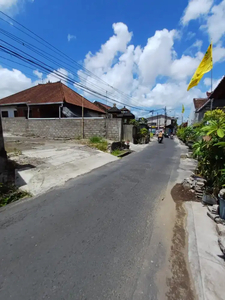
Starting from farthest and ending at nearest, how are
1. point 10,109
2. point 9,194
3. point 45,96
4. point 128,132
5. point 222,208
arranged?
point 10,109, point 45,96, point 128,132, point 9,194, point 222,208

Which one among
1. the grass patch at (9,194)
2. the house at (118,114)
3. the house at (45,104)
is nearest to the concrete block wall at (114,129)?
the house at (45,104)

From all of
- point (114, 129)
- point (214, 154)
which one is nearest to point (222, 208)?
point (214, 154)

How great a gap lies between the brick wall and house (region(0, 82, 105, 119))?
153cm

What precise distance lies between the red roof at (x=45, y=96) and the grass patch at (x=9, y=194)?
1378 centimetres

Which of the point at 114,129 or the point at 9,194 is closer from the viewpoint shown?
the point at 9,194

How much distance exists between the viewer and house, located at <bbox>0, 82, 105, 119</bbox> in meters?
16.9

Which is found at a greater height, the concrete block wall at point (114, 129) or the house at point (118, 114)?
the house at point (118, 114)

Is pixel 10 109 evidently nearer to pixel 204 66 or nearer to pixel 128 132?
pixel 128 132

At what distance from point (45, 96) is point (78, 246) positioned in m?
19.1

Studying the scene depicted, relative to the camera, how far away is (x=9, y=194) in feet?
13.5

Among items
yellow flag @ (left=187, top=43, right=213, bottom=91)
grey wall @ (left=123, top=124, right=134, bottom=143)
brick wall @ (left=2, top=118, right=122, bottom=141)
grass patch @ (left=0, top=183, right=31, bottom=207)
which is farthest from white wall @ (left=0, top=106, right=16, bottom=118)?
yellow flag @ (left=187, top=43, right=213, bottom=91)

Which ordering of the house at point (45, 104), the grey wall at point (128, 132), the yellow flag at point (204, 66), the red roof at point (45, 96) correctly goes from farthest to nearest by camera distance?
1. the red roof at point (45, 96)
2. the grey wall at point (128, 132)
3. the house at point (45, 104)
4. the yellow flag at point (204, 66)

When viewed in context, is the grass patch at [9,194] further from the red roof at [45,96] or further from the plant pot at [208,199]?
the red roof at [45,96]

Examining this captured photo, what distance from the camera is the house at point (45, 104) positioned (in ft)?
55.4
